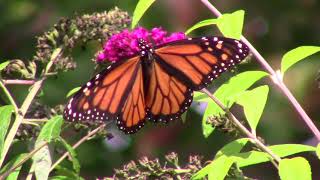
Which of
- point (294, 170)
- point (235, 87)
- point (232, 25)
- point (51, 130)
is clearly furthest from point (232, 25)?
point (51, 130)

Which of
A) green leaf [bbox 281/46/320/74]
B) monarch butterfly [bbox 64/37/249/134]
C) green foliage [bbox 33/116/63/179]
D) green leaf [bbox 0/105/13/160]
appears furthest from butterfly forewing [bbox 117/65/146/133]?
green leaf [bbox 281/46/320/74]

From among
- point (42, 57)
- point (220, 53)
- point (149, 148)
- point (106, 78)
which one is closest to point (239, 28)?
point (220, 53)

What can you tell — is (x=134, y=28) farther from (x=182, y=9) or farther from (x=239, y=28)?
(x=182, y=9)

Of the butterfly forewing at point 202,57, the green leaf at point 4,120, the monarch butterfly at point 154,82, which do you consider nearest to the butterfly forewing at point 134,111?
the monarch butterfly at point 154,82

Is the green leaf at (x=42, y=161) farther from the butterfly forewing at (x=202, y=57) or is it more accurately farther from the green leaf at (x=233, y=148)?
the green leaf at (x=233, y=148)

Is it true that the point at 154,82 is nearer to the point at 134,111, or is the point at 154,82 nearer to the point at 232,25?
the point at 134,111

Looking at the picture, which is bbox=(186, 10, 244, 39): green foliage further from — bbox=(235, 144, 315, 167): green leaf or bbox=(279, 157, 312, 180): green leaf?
bbox=(279, 157, 312, 180): green leaf
